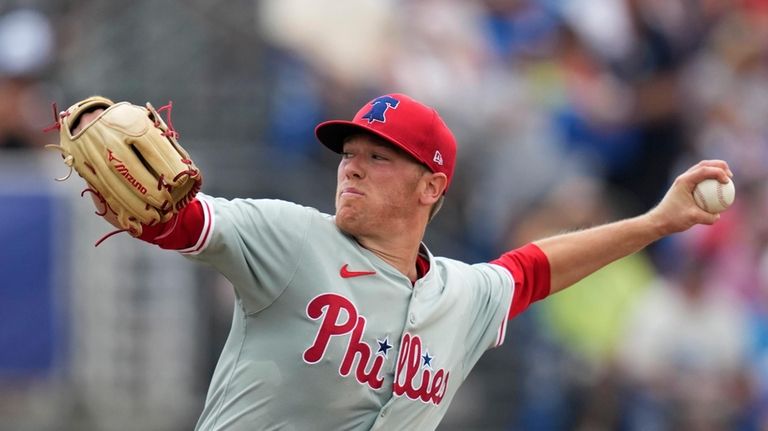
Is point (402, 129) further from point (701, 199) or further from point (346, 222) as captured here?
point (701, 199)

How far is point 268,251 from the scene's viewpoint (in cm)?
379

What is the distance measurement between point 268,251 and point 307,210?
0.21m

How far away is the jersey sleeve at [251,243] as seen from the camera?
3674 mm

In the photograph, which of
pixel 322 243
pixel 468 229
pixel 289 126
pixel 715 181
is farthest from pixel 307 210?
pixel 468 229

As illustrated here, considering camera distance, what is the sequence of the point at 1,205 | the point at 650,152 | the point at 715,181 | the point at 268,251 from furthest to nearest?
the point at 650,152, the point at 1,205, the point at 715,181, the point at 268,251

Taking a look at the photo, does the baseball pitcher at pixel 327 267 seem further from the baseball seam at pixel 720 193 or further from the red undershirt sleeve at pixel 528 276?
the red undershirt sleeve at pixel 528 276

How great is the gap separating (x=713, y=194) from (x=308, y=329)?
1.38 meters

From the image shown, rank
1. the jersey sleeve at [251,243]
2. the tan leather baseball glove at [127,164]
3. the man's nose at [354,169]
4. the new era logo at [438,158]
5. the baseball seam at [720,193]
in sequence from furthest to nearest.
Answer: the baseball seam at [720,193], the new era logo at [438,158], the man's nose at [354,169], the jersey sleeve at [251,243], the tan leather baseball glove at [127,164]

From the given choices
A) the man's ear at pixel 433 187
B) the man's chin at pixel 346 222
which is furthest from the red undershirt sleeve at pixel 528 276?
the man's chin at pixel 346 222

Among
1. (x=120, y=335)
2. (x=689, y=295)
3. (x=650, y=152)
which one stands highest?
(x=650, y=152)

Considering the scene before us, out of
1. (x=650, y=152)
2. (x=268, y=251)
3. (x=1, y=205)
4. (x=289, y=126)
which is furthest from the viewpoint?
(x=650, y=152)

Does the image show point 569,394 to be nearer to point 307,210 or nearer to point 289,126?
point 289,126

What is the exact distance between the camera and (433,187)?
4.20 m

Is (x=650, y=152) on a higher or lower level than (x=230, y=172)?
higher
